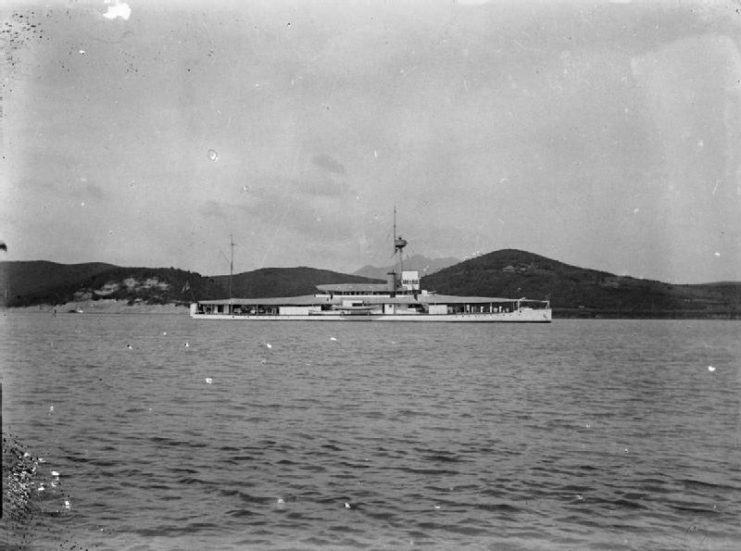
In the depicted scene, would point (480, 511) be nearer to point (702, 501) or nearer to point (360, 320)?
point (702, 501)

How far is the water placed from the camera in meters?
9.73

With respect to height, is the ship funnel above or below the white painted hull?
above

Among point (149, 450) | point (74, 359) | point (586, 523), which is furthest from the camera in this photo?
point (74, 359)

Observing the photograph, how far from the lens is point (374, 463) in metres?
13.6

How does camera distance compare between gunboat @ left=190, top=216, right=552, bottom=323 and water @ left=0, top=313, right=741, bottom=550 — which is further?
gunboat @ left=190, top=216, right=552, bottom=323

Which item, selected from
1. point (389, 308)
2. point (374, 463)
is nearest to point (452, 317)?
point (389, 308)

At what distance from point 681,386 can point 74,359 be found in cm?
3745

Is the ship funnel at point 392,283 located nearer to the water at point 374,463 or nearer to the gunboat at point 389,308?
the gunboat at point 389,308

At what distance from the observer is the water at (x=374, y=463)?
31.9 ft

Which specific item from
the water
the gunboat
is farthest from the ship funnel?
the water

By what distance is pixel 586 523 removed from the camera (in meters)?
10.2

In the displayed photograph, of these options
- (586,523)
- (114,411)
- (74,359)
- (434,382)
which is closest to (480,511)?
(586,523)

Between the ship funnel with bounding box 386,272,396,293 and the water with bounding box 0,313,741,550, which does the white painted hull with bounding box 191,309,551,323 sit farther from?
the water with bounding box 0,313,741,550

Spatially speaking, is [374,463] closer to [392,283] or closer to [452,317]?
[452,317]
